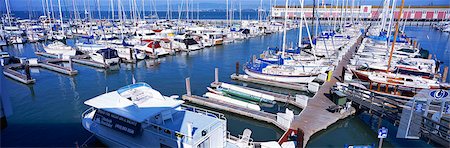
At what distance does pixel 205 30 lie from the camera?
212 ft

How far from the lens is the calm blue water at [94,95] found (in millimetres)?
17281

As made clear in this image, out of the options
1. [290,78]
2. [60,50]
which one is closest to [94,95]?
[290,78]

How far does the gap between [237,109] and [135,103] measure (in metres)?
9.13

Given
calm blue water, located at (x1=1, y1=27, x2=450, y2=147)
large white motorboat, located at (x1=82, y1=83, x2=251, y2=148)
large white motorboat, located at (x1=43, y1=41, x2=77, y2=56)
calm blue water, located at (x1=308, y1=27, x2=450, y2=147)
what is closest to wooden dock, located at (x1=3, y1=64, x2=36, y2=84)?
calm blue water, located at (x1=1, y1=27, x2=450, y2=147)

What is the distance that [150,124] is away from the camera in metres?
12.6

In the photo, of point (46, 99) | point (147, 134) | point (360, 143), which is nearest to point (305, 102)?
point (360, 143)

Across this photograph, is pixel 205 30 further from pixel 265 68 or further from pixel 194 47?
pixel 265 68

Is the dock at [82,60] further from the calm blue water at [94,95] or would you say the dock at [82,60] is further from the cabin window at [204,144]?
the cabin window at [204,144]

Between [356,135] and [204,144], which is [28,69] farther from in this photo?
[356,135]

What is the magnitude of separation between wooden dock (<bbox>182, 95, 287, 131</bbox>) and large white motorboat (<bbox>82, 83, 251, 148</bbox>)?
478 centimetres

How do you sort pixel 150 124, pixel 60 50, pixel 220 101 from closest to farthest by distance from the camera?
pixel 150 124 → pixel 220 101 → pixel 60 50

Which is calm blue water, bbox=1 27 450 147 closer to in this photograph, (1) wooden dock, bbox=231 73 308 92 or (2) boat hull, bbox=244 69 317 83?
(1) wooden dock, bbox=231 73 308 92

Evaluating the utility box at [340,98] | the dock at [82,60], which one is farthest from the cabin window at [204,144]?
the dock at [82,60]

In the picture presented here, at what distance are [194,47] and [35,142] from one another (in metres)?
36.7
